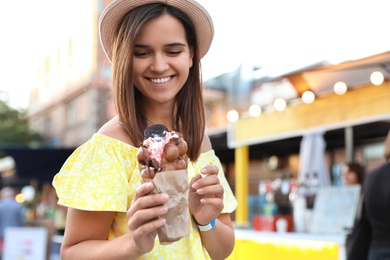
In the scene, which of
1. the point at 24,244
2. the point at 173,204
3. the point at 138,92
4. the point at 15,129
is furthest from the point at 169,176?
the point at 15,129

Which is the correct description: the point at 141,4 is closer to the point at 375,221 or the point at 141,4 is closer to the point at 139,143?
the point at 139,143

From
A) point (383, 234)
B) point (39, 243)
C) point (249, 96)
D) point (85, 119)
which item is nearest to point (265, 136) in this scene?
point (249, 96)

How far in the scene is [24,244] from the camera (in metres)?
8.49

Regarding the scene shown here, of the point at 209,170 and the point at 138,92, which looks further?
the point at 138,92

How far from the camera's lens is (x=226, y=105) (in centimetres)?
898

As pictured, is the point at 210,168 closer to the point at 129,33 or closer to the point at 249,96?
the point at 129,33

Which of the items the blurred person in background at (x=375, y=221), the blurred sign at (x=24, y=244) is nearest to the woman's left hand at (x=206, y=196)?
the blurred person in background at (x=375, y=221)

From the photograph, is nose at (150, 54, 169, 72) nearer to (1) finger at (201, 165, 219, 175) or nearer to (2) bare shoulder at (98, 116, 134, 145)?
(2) bare shoulder at (98, 116, 134, 145)

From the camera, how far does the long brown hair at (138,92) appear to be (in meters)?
1.58

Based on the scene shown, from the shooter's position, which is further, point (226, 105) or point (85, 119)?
point (85, 119)

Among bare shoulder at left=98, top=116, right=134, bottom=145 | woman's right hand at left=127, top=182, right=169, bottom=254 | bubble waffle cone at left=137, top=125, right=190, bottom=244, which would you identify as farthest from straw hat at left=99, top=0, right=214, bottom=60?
woman's right hand at left=127, top=182, right=169, bottom=254

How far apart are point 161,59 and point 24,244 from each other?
7514 millimetres

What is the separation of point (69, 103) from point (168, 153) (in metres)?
31.2

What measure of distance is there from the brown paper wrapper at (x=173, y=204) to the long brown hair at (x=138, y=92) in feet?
0.92
